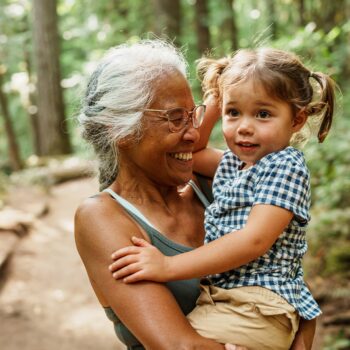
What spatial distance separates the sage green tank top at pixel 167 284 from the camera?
231 centimetres

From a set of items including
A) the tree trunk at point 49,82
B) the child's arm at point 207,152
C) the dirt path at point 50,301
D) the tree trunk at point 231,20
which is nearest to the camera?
the child's arm at point 207,152

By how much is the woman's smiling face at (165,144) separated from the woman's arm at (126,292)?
0.91ft

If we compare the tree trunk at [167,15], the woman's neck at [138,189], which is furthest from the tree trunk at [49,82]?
the woman's neck at [138,189]

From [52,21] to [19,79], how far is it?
661 centimetres

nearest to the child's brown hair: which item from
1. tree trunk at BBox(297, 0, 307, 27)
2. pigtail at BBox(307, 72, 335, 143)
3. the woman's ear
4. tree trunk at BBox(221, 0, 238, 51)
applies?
pigtail at BBox(307, 72, 335, 143)

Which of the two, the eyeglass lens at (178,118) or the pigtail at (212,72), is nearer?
the eyeglass lens at (178,118)

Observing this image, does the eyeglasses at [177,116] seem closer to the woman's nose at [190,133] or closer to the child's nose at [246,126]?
the woman's nose at [190,133]

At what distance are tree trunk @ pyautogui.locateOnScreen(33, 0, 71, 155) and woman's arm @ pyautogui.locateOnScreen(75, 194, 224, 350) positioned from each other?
43.9 feet

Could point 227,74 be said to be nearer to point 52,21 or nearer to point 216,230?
point 216,230

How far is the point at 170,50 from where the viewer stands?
258 centimetres

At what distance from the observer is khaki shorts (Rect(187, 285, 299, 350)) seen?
2.15 meters

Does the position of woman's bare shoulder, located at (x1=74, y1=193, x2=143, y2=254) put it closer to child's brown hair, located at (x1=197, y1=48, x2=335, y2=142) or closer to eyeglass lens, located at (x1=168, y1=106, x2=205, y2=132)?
eyeglass lens, located at (x1=168, y1=106, x2=205, y2=132)

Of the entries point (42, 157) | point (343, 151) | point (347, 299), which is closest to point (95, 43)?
point (42, 157)

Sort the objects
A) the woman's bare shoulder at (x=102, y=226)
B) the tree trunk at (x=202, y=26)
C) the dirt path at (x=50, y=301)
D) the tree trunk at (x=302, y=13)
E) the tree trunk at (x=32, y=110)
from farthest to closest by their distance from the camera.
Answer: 1. the tree trunk at (x=32, y=110)
2. the tree trunk at (x=202, y=26)
3. the tree trunk at (x=302, y=13)
4. the dirt path at (x=50, y=301)
5. the woman's bare shoulder at (x=102, y=226)
